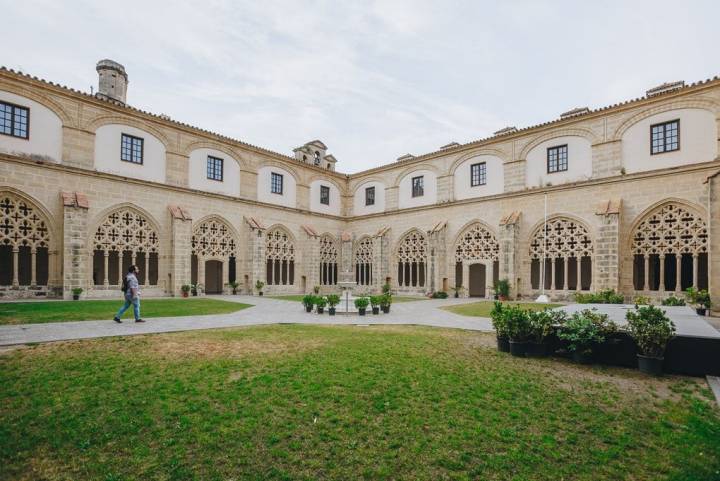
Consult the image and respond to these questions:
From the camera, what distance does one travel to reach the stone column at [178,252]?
63.1 feet

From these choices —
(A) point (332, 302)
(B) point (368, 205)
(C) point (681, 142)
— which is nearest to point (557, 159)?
(C) point (681, 142)

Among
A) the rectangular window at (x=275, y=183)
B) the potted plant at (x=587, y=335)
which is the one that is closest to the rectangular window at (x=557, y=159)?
the potted plant at (x=587, y=335)

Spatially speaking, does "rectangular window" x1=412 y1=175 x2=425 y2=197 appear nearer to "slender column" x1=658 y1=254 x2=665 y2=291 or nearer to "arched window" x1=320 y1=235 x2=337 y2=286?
"arched window" x1=320 y1=235 x2=337 y2=286

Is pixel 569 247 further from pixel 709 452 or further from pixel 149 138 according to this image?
pixel 149 138

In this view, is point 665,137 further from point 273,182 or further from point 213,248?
point 213,248

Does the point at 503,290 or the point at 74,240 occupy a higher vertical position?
the point at 74,240

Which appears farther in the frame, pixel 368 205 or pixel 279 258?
pixel 368 205

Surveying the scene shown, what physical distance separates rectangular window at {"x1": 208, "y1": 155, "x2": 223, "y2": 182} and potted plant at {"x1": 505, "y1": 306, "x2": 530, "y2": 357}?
19592mm

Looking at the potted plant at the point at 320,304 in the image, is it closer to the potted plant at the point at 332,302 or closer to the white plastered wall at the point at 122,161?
the potted plant at the point at 332,302

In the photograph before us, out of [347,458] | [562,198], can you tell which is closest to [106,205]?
[347,458]

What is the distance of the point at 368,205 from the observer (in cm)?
2814

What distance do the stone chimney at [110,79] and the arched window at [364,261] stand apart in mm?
17864

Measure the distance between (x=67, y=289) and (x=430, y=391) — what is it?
17.7 m

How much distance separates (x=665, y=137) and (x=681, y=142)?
0.68 meters
